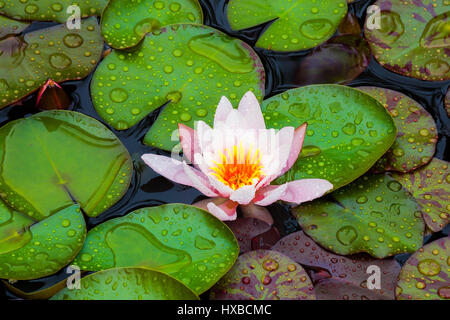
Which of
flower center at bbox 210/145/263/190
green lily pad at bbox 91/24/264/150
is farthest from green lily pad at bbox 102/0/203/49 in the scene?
flower center at bbox 210/145/263/190

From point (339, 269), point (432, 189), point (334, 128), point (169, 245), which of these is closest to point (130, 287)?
point (169, 245)

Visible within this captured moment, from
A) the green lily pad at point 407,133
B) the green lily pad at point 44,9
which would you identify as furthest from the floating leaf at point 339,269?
the green lily pad at point 44,9

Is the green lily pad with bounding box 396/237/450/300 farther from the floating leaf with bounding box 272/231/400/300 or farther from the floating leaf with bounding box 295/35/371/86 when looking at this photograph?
the floating leaf with bounding box 295/35/371/86

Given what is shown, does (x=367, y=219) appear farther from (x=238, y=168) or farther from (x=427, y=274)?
(x=238, y=168)

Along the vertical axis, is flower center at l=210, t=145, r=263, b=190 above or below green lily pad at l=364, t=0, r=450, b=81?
below

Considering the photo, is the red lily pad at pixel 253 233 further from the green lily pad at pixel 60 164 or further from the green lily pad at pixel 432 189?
the green lily pad at pixel 432 189
